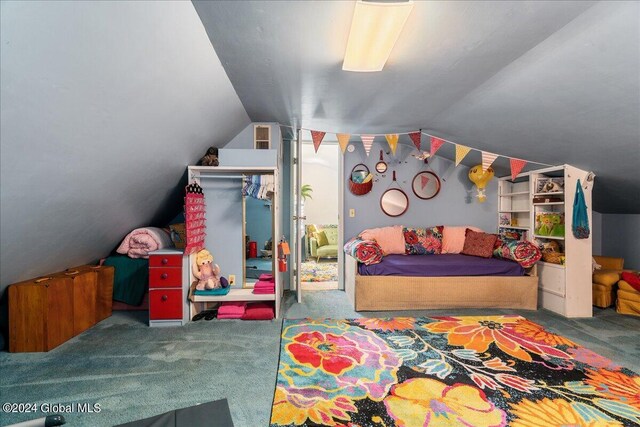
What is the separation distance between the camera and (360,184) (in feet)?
14.4

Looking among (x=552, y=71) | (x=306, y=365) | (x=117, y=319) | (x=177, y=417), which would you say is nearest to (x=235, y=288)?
(x=117, y=319)

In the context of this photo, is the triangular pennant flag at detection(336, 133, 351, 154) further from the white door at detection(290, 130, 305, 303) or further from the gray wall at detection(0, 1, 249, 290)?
the gray wall at detection(0, 1, 249, 290)

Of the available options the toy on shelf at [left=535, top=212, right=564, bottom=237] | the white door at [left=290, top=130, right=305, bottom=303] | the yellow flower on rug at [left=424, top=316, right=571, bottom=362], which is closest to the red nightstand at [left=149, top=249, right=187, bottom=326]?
the white door at [left=290, top=130, right=305, bottom=303]

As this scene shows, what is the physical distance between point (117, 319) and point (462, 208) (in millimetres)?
4693

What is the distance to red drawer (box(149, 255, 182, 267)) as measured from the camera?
2.92 metres

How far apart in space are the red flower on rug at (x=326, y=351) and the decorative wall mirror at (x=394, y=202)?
2.33 m

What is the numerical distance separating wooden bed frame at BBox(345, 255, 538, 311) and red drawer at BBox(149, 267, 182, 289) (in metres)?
1.89

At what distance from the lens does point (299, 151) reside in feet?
12.3

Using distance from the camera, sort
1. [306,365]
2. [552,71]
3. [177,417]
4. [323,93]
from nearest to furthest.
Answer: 1. [177,417]
2. [552,71]
3. [306,365]
4. [323,93]

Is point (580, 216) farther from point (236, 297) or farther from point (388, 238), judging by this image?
point (236, 297)

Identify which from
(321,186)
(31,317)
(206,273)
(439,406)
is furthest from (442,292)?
(321,186)

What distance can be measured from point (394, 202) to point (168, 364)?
11.3ft

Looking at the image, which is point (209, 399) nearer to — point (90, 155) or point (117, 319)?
point (90, 155)

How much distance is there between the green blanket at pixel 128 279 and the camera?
3.26m
